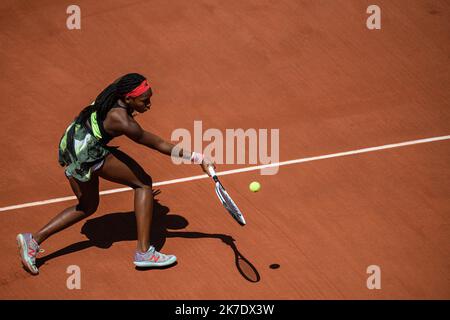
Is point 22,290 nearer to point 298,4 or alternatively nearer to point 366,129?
point 366,129

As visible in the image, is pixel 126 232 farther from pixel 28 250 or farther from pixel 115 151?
pixel 115 151

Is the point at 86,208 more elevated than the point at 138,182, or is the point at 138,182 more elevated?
the point at 138,182

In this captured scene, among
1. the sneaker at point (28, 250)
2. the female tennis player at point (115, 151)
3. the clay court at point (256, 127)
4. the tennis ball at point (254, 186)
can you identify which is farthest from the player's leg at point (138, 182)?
the tennis ball at point (254, 186)

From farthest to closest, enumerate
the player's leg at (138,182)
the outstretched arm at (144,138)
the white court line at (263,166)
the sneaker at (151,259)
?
the white court line at (263,166) → the sneaker at (151,259) → the player's leg at (138,182) → the outstretched arm at (144,138)

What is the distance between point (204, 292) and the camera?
24.0 ft

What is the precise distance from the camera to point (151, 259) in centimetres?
748

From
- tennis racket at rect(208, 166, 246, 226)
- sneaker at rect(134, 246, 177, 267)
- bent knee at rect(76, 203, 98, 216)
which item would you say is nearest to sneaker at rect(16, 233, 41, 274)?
bent knee at rect(76, 203, 98, 216)

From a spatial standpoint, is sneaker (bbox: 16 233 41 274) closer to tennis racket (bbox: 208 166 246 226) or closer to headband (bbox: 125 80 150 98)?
headband (bbox: 125 80 150 98)

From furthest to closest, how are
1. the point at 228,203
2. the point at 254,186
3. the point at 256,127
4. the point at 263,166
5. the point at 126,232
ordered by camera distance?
the point at 256,127, the point at 263,166, the point at 126,232, the point at 254,186, the point at 228,203

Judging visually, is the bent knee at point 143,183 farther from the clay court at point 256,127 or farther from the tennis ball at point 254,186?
the tennis ball at point 254,186

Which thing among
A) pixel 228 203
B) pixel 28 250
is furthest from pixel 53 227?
pixel 228 203

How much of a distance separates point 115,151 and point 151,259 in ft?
3.99

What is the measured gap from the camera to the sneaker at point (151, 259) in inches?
294

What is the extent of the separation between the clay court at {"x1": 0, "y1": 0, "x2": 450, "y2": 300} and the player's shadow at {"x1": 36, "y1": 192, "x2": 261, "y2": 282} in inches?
0.7
